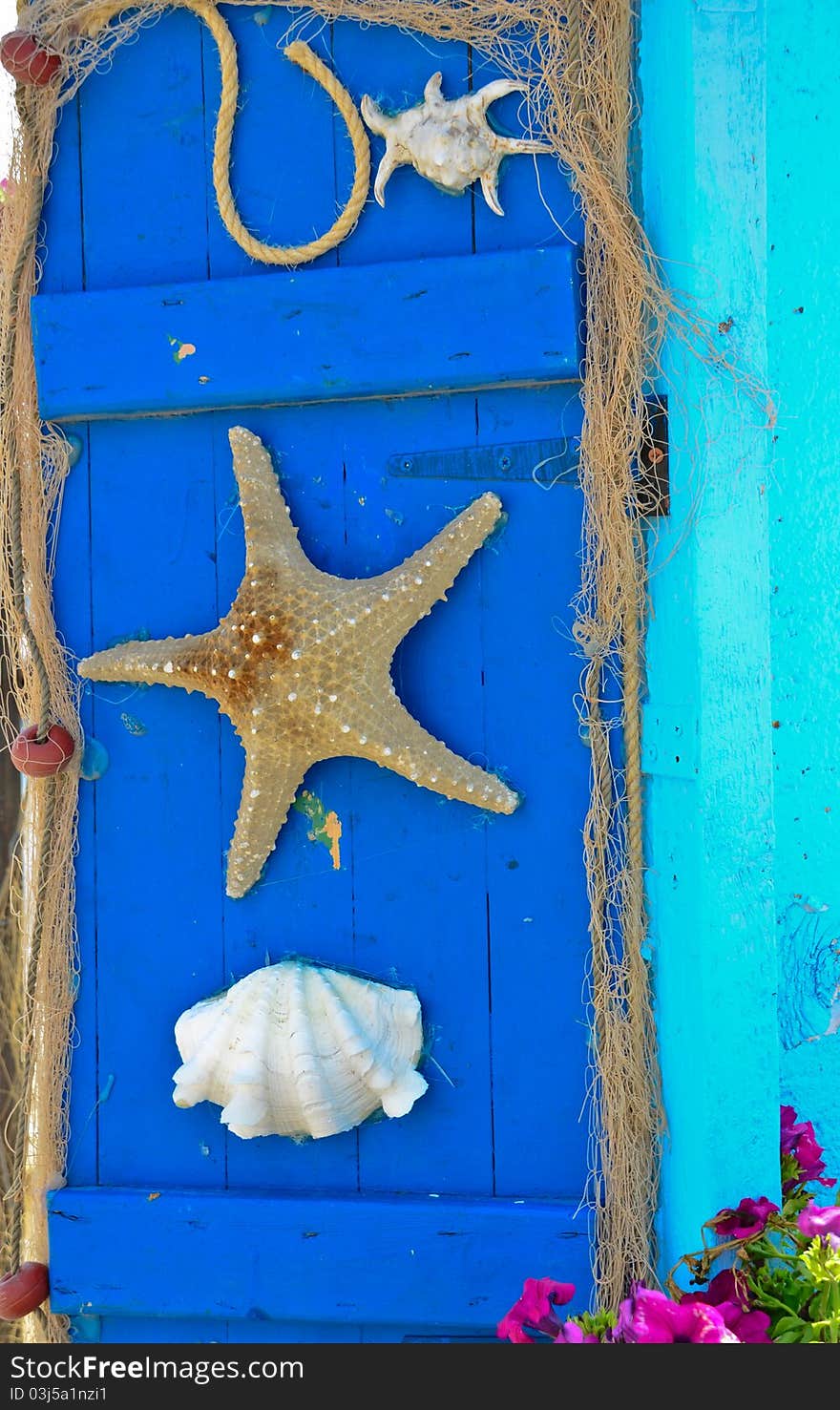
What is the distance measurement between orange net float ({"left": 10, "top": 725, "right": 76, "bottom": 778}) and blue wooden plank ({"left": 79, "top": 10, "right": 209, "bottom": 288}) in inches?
23.0

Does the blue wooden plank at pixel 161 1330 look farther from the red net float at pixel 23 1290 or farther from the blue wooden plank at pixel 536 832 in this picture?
the blue wooden plank at pixel 536 832

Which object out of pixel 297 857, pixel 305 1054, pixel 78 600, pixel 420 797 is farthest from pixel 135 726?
pixel 305 1054

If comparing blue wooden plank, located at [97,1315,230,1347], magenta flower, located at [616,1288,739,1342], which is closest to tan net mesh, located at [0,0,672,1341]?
magenta flower, located at [616,1288,739,1342]

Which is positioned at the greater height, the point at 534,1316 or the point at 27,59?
the point at 27,59

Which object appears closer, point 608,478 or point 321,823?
point 608,478

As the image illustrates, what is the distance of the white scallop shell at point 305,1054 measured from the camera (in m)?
1.67

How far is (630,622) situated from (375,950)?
2.03ft

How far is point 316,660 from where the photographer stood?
1649 mm

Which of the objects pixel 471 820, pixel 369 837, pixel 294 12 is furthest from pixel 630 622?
pixel 294 12

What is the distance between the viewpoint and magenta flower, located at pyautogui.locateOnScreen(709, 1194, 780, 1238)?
1357 millimetres

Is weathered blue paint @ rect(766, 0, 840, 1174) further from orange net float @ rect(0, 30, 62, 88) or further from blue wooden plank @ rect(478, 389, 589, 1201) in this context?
orange net float @ rect(0, 30, 62, 88)

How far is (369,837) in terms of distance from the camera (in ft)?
5.75

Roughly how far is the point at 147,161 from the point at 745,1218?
67.4 inches

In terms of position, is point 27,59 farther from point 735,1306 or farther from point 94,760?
point 735,1306
